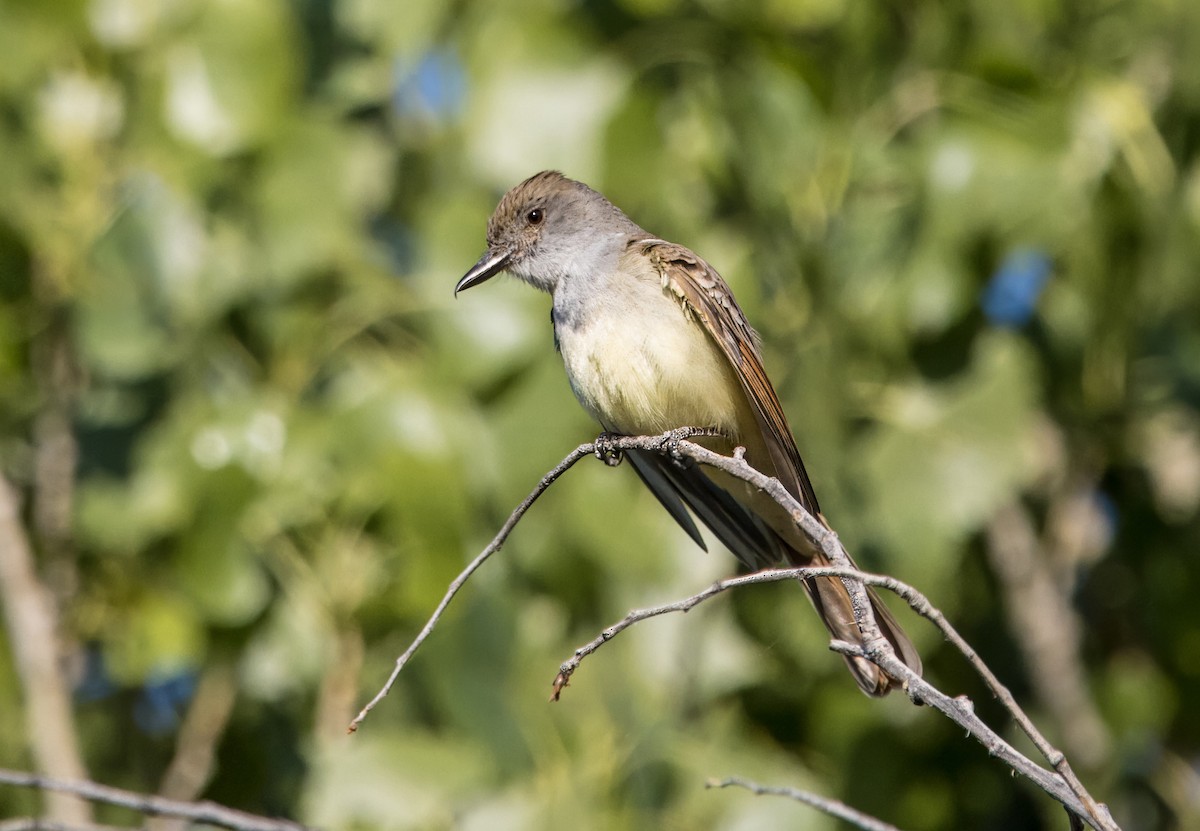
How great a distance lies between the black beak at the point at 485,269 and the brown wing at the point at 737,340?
511 mm

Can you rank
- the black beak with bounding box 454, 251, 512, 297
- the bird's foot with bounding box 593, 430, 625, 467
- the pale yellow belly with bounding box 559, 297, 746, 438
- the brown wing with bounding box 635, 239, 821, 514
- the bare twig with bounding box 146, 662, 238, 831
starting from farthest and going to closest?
1. the bare twig with bounding box 146, 662, 238, 831
2. the black beak with bounding box 454, 251, 512, 297
3. the brown wing with bounding box 635, 239, 821, 514
4. the pale yellow belly with bounding box 559, 297, 746, 438
5. the bird's foot with bounding box 593, 430, 625, 467

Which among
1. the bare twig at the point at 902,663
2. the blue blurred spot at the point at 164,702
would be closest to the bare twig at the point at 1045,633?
the blue blurred spot at the point at 164,702

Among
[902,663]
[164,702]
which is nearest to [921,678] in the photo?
[902,663]

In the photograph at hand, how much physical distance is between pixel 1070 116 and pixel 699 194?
1.22 metres

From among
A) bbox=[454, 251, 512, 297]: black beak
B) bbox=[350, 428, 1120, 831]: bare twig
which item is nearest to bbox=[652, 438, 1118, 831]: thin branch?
bbox=[350, 428, 1120, 831]: bare twig

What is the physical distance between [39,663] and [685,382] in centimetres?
228

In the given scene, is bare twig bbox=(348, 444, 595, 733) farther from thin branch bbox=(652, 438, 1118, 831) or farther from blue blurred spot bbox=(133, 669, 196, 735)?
blue blurred spot bbox=(133, 669, 196, 735)

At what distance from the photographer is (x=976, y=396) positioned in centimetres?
514

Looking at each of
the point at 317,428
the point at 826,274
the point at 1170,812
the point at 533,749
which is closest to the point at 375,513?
the point at 317,428

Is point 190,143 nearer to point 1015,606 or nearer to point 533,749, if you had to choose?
point 533,749

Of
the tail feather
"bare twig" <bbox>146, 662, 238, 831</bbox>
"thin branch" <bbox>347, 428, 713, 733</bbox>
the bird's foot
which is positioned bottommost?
the tail feather

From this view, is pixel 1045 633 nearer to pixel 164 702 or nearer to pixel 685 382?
pixel 685 382

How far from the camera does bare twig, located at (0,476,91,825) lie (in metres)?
5.04

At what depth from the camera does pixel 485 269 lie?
15.8 feet
